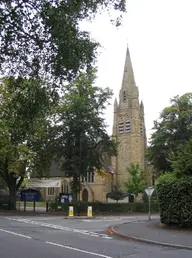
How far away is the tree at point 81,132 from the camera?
3850 centimetres

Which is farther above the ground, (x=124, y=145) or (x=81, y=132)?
(x=124, y=145)

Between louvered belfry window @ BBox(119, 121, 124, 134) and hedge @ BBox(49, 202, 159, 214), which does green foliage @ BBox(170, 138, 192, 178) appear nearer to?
hedge @ BBox(49, 202, 159, 214)

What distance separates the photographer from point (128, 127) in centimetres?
8000

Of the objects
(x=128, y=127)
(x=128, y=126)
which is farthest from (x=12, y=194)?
(x=128, y=126)

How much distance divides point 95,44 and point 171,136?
4343 cm

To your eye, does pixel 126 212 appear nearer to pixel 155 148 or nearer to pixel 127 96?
pixel 155 148

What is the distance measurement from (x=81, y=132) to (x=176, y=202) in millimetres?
20059

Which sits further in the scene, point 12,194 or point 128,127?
point 128,127

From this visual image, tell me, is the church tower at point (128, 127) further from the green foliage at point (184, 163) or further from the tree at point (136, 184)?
the green foliage at point (184, 163)

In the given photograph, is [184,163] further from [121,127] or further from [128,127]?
[121,127]

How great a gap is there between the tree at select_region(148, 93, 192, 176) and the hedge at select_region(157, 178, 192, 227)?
2953cm

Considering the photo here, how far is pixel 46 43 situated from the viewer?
362 inches

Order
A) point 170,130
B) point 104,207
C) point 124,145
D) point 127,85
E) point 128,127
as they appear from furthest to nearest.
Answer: point 127,85 < point 128,127 < point 124,145 < point 170,130 < point 104,207

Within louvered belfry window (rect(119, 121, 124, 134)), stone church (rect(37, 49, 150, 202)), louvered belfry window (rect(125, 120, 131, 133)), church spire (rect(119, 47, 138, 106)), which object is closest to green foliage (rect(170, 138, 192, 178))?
stone church (rect(37, 49, 150, 202))
